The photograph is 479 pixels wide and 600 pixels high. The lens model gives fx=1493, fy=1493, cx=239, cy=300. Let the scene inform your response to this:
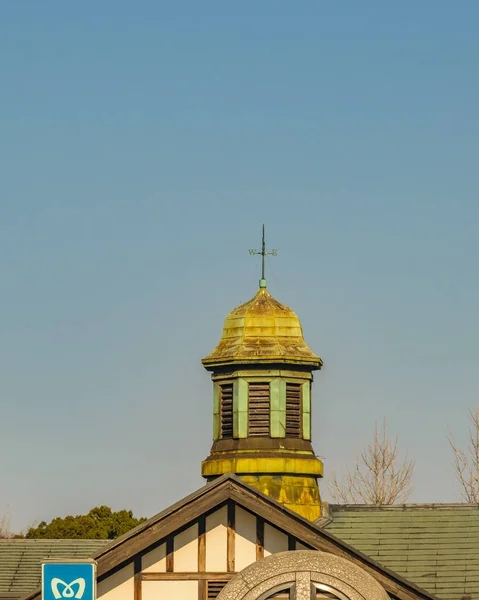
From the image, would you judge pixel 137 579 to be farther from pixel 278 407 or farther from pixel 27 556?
pixel 278 407

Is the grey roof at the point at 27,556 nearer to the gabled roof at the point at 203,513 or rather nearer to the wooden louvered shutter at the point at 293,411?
the wooden louvered shutter at the point at 293,411

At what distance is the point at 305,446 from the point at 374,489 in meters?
25.5

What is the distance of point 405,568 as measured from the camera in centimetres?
2838

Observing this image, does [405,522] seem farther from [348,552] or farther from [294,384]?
[294,384]

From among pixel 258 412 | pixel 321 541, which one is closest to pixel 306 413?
pixel 258 412

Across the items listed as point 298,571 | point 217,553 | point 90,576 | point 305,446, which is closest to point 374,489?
point 305,446

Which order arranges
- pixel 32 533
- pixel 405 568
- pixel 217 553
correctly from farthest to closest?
pixel 32 533 < pixel 405 568 < pixel 217 553

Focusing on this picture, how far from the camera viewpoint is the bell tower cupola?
3969 cm

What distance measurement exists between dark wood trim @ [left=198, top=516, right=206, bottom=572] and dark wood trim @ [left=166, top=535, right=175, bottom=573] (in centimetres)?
43

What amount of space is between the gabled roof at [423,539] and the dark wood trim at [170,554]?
563cm

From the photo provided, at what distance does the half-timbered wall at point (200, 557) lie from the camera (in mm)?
24109

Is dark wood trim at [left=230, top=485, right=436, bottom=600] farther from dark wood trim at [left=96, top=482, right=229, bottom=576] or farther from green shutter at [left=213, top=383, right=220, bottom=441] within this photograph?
green shutter at [left=213, top=383, right=220, bottom=441]

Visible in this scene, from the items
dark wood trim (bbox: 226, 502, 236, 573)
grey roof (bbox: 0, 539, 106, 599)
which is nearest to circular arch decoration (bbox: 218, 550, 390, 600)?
dark wood trim (bbox: 226, 502, 236, 573)

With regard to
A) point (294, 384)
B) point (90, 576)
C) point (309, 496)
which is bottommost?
point (90, 576)
